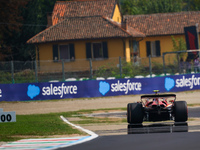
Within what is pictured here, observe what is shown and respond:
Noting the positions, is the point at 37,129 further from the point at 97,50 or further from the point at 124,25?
the point at 124,25

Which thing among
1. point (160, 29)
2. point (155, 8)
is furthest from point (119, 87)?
point (155, 8)

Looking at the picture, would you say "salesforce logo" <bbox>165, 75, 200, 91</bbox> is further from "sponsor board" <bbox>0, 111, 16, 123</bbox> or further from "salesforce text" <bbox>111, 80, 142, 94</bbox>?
"sponsor board" <bbox>0, 111, 16, 123</bbox>

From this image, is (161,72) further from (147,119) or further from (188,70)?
(147,119)

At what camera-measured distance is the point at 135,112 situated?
57.0ft

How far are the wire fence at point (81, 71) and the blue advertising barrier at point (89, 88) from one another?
771mm

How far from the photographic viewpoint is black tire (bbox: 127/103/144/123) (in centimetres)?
1722

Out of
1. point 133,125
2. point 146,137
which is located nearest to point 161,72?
point 133,125

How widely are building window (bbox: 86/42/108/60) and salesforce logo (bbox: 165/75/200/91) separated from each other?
14.8m

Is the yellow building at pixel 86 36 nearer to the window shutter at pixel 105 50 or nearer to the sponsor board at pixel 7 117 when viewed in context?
the window shutter at pixel 105 50

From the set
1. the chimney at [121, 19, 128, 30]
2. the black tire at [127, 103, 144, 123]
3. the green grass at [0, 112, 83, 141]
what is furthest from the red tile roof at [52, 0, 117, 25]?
the black tire at [127, 103, 144, 123]

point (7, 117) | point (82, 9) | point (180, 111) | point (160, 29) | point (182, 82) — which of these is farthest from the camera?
point (160, 29)

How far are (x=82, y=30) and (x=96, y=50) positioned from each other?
236cm

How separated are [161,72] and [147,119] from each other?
2095 centimetres

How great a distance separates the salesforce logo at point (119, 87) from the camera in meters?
35.3
